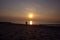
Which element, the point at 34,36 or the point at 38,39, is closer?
the point at 38,39

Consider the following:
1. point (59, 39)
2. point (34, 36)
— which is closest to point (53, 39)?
point (59, 39)

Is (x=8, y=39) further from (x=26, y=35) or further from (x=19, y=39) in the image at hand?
(x=26, y=35)

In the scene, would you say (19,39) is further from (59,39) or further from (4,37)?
(59,39)

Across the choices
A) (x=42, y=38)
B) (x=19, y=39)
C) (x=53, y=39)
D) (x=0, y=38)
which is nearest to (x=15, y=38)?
(x=19, y=39)

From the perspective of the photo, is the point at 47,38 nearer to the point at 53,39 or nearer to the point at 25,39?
the point at 53,39

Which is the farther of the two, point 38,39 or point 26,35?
point 26,35

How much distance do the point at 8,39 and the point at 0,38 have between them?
460 mm

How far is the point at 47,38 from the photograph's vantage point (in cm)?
827

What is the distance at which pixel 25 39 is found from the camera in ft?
26.1

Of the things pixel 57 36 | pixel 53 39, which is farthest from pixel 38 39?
pixel 57 36

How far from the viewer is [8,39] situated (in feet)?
25.4

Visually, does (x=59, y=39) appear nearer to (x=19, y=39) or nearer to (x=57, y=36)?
(x=57, y=36)

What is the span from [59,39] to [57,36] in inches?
21.7

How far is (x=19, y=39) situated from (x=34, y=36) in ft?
3.41
